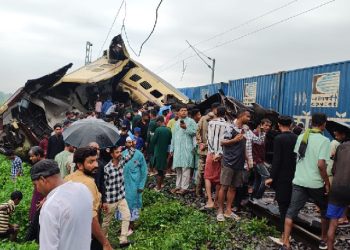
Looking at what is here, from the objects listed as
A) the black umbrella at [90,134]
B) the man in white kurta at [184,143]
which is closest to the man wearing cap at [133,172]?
the black umbrella at [90,134]

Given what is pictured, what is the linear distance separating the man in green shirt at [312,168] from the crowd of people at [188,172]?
1 cm

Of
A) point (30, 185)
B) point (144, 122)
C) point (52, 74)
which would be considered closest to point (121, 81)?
point (52, 74)

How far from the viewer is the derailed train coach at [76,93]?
15.4 meters

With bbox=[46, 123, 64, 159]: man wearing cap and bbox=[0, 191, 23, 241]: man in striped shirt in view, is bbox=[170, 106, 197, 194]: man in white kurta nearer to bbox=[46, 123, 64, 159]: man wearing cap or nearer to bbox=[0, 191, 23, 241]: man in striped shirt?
bbox=[46, 123, 64, 159]: man wearing cap

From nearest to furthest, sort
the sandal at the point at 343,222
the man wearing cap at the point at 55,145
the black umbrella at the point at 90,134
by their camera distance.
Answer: the black umbrella at the point at 90,134
the sandal at the point at 343,222
the man wearing cap at the point at 55,145

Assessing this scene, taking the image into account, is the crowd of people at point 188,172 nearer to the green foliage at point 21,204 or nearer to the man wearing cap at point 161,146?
the man wearing cap at point 161,146

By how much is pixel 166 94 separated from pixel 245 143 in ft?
35.0

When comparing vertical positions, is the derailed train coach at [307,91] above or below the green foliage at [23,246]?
above

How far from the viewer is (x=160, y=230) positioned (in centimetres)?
673

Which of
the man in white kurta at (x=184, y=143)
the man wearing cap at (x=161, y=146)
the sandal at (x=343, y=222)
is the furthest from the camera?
the man wearing cap at (x=161, y=146)

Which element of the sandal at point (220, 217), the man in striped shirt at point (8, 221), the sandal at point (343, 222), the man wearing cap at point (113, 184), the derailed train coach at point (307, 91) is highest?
the derailed train coach at point (307, 91)

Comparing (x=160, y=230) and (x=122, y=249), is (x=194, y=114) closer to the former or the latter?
(x=160, y=230)

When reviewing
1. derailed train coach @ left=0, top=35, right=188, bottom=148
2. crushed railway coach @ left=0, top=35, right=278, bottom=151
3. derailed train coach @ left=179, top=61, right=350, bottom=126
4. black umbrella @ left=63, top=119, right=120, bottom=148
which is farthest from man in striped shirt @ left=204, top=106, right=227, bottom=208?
derailed train coach @ left=0, top=35, right=188, bottom=148

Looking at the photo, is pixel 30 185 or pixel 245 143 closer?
pixel 245 143
